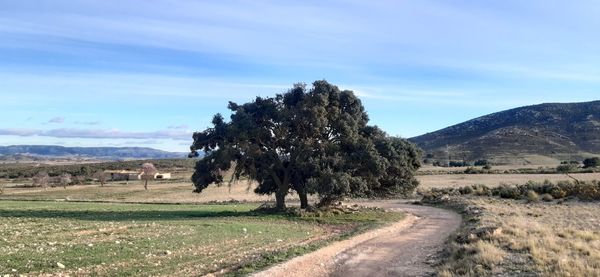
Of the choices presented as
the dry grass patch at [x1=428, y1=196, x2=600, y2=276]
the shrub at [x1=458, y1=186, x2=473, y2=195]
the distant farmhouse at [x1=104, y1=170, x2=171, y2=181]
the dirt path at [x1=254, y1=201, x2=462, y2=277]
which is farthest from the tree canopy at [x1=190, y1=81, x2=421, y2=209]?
the distant farmhouse at [x1=104, y1=170, x2=171, y2=181]

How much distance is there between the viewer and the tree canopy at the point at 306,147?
123 feet

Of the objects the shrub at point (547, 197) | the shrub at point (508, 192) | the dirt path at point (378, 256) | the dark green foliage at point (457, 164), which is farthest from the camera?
the dark green foliage at point (457, 164)

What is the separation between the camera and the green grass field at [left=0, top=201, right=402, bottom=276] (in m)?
17.0

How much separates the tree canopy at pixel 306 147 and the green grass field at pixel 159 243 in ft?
10.5

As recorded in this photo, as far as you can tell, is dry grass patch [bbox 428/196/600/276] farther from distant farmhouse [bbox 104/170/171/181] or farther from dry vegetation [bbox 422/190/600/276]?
distant farmhouse [bbox 104/170/171/181]

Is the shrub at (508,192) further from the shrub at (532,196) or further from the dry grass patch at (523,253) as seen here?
the dry grass patch at (523,253)

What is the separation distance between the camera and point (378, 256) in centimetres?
2281

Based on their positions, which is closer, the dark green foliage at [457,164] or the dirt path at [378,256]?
the dirt path at [378,256]

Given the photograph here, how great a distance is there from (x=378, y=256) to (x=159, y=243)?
28.8ft

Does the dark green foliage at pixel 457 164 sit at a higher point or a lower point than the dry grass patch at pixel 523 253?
higher

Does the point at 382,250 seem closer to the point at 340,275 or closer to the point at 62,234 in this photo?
the point at 340,275

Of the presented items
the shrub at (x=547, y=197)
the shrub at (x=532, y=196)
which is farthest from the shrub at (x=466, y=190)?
the shrub at (x=547, y=197)

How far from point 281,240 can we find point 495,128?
172369mm

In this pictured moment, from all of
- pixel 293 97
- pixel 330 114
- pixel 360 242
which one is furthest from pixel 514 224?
pixel 293 97
